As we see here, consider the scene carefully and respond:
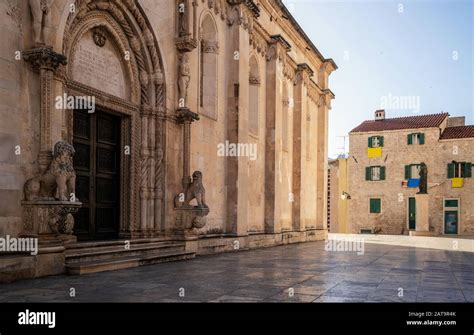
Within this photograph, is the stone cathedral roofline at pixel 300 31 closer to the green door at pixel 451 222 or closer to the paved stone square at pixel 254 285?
the paved stone square at pixel 254 285

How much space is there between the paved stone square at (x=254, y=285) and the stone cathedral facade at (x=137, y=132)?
0.90 meters

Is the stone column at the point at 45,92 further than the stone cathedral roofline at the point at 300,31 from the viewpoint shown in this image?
No

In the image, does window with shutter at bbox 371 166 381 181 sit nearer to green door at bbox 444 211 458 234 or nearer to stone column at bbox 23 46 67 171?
green door at bbox 444 211 458 234

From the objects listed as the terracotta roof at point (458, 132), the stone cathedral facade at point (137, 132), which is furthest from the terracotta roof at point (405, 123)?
the stone cathedral facade at point (137, 132)

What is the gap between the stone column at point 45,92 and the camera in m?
7.74

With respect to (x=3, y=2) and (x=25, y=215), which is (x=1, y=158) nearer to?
(x=25, y=215)

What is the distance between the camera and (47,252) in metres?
7.56

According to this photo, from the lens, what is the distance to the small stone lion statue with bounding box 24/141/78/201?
7.53m

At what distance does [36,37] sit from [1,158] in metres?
2.11
